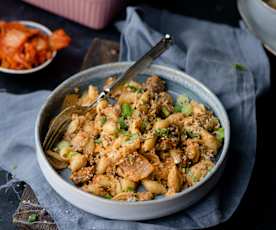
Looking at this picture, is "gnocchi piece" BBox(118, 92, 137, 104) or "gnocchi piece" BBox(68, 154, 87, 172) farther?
"gnocchi piece" BBox(118, 92, 137, 104)

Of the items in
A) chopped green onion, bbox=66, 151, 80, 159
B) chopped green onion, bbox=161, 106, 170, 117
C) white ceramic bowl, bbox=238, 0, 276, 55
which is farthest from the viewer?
white ceramic bowl, bbox=238, 0, 276, 55

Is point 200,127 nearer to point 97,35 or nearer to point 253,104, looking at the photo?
point 253,104

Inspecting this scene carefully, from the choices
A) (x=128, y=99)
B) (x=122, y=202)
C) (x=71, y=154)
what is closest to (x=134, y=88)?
(x=128, y=99)

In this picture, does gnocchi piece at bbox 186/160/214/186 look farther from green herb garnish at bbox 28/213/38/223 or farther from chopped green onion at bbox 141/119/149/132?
green herb garnish at bbox 28/213/38/223

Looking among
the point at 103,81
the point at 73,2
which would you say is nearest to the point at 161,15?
the point at 73,2

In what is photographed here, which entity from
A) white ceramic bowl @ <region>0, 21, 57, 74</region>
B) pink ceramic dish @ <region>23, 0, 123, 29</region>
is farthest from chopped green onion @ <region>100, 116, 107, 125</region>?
pink ceramic dish @ <region>23, 0, 123, 29</region>

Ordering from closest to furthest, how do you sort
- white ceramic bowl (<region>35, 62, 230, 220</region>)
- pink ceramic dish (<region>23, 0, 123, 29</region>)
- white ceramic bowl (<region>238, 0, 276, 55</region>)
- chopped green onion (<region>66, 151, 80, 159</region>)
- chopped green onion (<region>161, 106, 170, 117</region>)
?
white ceramic bowl (<region>35, 62, 230, 220</region>) → chopped green onion (<region>66, 151, 80, 159</region>) → chopped green onion (<region>161, 106, 170, 117</region>) → white ceramic bowl (<region>238, 0, 276, 55</region>) → pink ceramic dish (<region>23, 0, 123, 29</region>)

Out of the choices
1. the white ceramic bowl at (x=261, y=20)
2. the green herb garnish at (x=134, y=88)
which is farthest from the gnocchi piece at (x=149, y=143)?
the white ceramic bowl at (x=261, y=20)

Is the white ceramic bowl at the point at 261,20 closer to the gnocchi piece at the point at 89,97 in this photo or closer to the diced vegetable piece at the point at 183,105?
the diced vegetable piece at the point at 183,105
